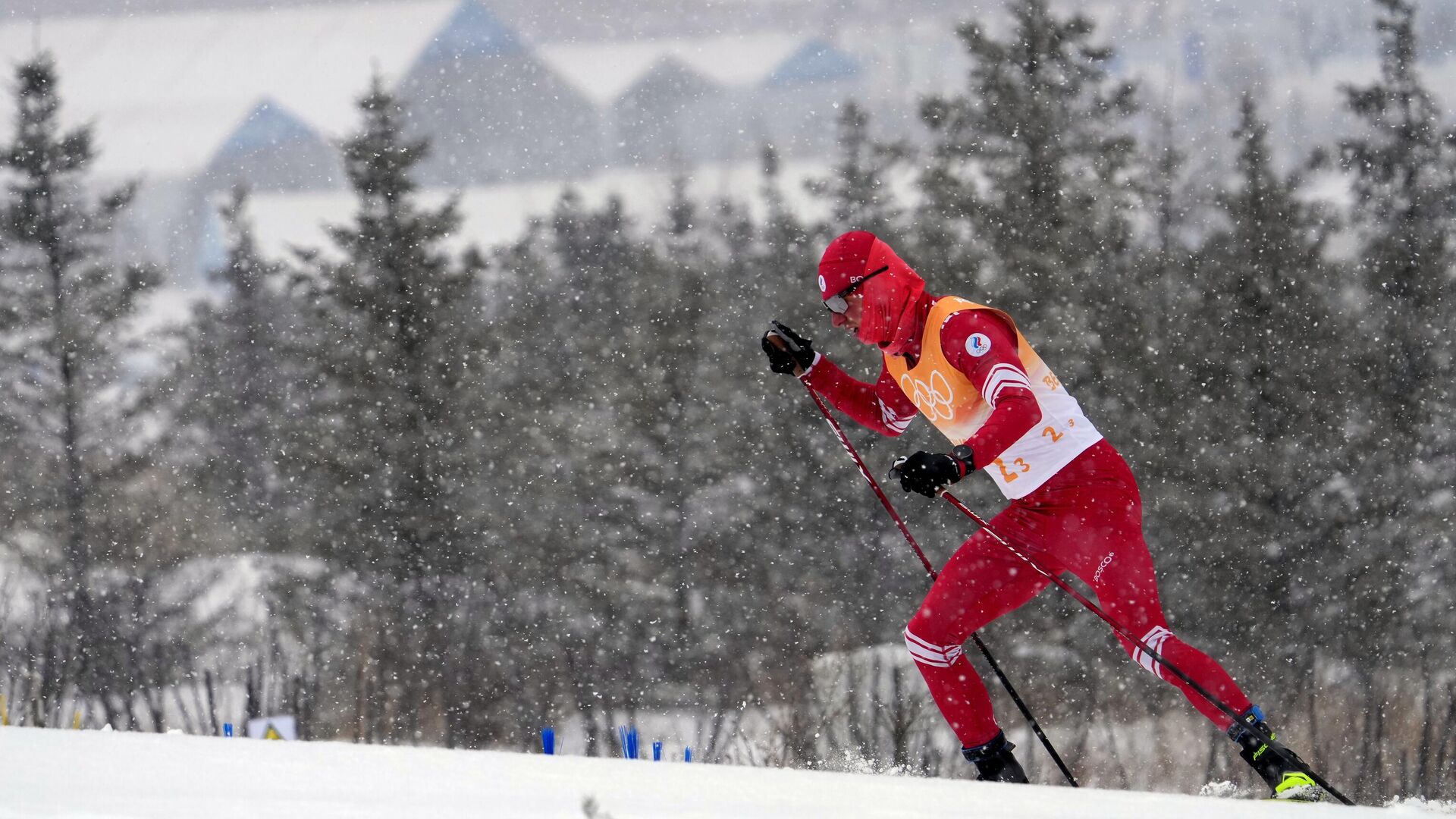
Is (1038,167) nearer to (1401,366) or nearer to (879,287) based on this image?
(1401,366)

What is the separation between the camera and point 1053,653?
17359mm

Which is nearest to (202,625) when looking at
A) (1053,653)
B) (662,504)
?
(662,504)

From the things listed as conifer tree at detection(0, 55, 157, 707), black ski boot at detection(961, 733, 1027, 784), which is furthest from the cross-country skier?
conifer tree at detection(0, 55, 157, 707)

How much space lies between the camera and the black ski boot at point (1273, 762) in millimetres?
2900

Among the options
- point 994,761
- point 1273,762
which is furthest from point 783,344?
point 1273,762

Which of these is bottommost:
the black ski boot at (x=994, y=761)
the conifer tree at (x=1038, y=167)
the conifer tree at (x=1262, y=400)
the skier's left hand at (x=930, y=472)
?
the black ski boot at (x=994, y=761)

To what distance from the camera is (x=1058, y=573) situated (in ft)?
11.5

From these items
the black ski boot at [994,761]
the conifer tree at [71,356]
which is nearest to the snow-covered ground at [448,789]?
the black ski boot at [994,761]

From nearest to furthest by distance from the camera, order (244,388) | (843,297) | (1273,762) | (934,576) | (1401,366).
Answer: (1273,762) → (843,297) → (934,576) → (1401,366) → (244,388)

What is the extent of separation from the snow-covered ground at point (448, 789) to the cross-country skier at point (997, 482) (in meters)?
1.09

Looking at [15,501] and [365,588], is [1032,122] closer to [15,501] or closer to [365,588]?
[365,588]

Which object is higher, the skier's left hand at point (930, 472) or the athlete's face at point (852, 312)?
the athlete's face at point (852, 312)

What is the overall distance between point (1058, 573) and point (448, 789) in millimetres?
2265

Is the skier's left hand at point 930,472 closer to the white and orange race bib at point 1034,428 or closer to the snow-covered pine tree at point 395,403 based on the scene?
the white and orange race bib at point 1034,428
